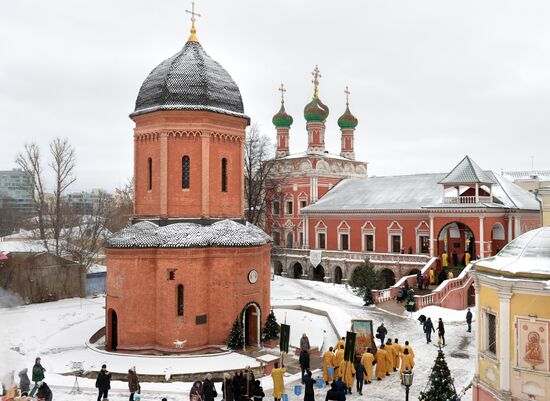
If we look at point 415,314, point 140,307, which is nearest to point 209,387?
point 140,307

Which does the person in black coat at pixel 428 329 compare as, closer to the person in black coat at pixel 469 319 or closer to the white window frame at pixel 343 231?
the person in black coat at pixel 469 319

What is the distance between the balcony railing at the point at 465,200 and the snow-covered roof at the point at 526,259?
66.5ft

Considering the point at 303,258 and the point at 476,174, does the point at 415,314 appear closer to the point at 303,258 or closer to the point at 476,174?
the point at 476,174

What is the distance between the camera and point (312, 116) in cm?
4853

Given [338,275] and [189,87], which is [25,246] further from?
[338,275]

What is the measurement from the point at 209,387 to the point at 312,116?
39.1 meters

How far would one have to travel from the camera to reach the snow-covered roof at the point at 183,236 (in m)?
17.9

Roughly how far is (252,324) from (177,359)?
3.52 meters

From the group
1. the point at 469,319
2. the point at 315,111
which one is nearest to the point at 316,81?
the point at 315,111

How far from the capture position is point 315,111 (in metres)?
48.2

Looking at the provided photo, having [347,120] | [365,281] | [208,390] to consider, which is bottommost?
[208,390]

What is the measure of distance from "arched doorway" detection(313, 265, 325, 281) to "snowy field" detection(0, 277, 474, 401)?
9.27m

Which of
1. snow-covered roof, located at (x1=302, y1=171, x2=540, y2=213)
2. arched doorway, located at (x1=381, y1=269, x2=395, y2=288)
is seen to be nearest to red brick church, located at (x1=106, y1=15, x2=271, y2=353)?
arched doorway, located at (x1=381, y1=269, x2=395, y2=288)

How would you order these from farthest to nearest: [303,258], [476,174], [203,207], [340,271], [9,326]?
1. [303,258]
2. [340,271]
3. [476,174]
4. [203,207]
5. [9,326]
